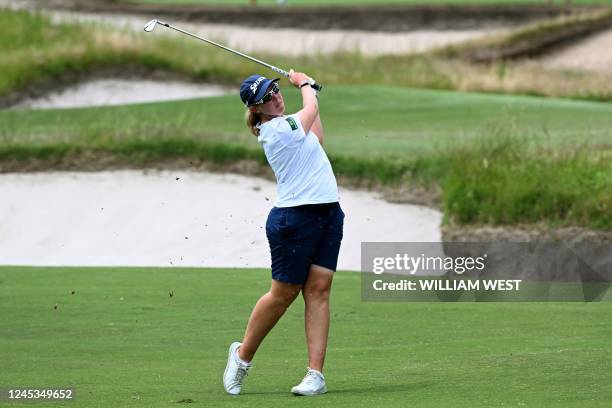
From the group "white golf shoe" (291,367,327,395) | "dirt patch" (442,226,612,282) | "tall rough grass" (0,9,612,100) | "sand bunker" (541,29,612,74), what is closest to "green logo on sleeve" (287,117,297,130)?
"white golf shoe" (291,367,327,395)

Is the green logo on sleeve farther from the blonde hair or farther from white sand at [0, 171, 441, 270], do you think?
white sand at [0, 171, 441, 270]

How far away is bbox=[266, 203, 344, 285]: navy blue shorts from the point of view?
27.2ft

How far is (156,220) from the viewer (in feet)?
66.2

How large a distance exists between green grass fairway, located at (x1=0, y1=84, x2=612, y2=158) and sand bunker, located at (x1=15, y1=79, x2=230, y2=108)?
288cm

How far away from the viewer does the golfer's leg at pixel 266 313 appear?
27.7ft

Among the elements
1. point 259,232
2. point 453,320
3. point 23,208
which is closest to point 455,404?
point 453,320

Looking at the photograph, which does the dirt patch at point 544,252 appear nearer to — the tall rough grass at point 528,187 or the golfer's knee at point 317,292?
the tall rough grass at point 528,187

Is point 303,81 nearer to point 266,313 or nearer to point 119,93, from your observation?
point 266,313

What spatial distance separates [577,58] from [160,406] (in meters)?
32.8

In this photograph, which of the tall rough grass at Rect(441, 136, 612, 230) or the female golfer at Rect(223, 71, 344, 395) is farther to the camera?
the tall rough grass at Rect(441, 136, 612, 230)

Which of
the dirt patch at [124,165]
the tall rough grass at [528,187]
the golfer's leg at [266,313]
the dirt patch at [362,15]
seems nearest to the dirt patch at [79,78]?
the dirt patch at [124,165]

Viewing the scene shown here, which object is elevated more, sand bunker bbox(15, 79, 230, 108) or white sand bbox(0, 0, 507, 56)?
white sand bbox(0, 0, 507, 56)

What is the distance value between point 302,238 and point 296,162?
0.43 m

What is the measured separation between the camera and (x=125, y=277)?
15273 millimetres
